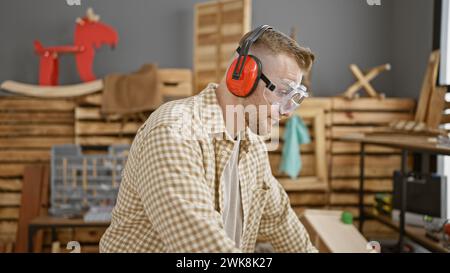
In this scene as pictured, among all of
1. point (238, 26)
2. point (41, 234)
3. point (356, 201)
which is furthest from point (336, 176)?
point (41, 234)

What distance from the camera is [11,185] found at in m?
2.87

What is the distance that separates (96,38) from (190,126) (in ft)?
6.92

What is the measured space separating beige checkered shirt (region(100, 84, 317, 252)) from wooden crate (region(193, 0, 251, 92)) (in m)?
1.48

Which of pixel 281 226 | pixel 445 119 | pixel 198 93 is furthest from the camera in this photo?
pixel 198 93

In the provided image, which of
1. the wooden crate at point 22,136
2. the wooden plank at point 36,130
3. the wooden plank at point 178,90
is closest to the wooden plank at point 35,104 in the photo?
the wooden crate at point 22,136

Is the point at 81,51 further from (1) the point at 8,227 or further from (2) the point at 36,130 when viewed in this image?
(1) the point at 8,227

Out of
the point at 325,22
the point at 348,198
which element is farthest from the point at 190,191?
the point at 348,198

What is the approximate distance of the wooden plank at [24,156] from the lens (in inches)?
113

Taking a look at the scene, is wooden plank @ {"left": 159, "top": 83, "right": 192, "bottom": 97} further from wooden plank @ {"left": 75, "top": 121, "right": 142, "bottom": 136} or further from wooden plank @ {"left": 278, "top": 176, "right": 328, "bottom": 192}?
wooden plank @ {"left": 278, "top": 176, "right": 328, "bottom": 192}

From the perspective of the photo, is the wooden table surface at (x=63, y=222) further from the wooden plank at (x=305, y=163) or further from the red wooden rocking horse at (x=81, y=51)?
the wooden plank at (x=305, y=163)

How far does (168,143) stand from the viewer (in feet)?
2.33

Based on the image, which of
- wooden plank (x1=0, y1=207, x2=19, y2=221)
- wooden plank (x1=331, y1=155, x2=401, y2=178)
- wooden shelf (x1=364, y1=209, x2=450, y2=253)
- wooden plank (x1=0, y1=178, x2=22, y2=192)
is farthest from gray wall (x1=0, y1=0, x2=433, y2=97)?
wooden plank (x1=0, y1=207, x2=19, y2=221)

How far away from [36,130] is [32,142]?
81 millimetres

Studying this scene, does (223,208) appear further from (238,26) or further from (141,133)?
(238,26)
